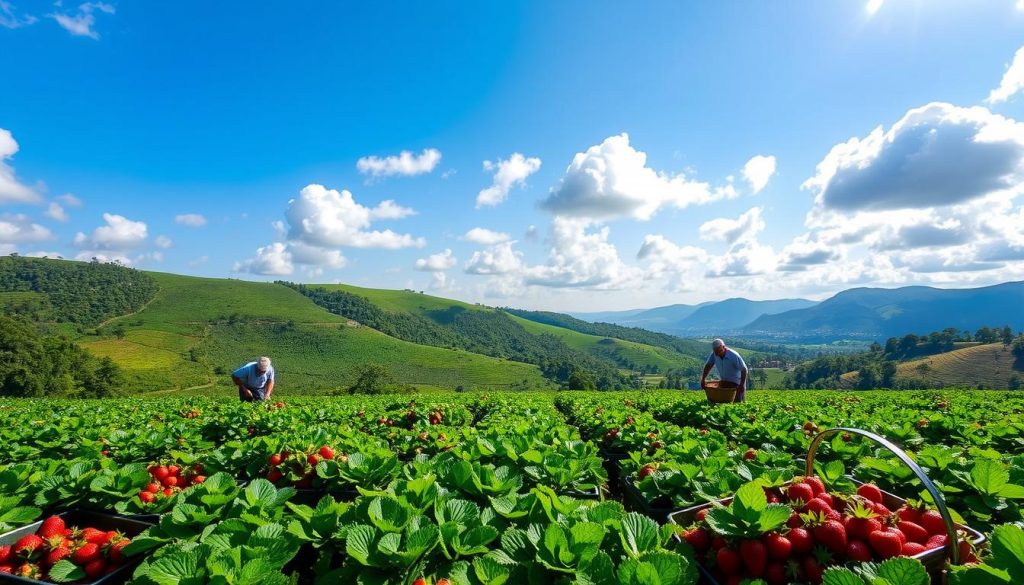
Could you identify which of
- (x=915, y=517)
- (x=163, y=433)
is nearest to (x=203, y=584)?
(x=915, y=517)

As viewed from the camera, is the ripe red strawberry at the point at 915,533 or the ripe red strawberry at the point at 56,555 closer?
the ripe red strawberry at the point at 915,533

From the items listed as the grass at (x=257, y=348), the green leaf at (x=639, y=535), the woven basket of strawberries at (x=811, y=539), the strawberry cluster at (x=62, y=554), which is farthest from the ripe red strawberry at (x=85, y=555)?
the grass at (x=257, y=348)

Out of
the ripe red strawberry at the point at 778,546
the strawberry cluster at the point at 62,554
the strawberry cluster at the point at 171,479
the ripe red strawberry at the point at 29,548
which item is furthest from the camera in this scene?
the strawberry cluster at the point at 171,479

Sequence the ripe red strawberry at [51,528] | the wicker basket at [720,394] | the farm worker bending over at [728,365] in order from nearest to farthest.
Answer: the ripe red strawberry at [51,528]
the wicker basket at [720,394]
the farm worker bending over at [728,365]

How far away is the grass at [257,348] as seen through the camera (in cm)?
9362

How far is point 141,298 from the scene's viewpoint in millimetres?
137125

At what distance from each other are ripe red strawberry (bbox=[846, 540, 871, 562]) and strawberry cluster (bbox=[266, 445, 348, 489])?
3675 millimetres

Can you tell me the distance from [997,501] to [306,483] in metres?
→ 5.20

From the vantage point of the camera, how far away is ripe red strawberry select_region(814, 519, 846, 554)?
2.02m

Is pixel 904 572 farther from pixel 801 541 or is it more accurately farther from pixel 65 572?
pixel 65 572

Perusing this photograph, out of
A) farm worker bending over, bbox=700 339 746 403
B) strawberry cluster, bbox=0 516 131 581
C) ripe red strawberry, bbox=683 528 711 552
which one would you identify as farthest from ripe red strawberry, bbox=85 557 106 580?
farm worker bending over, bbox=700 339 746 403

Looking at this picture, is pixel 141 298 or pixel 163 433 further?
pixel 141 298

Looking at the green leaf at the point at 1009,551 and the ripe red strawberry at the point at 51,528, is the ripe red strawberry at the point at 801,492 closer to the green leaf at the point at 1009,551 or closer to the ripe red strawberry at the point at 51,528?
the green leaf at the point at 1009,551

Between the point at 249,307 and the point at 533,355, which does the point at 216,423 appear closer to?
the point at 249,307
